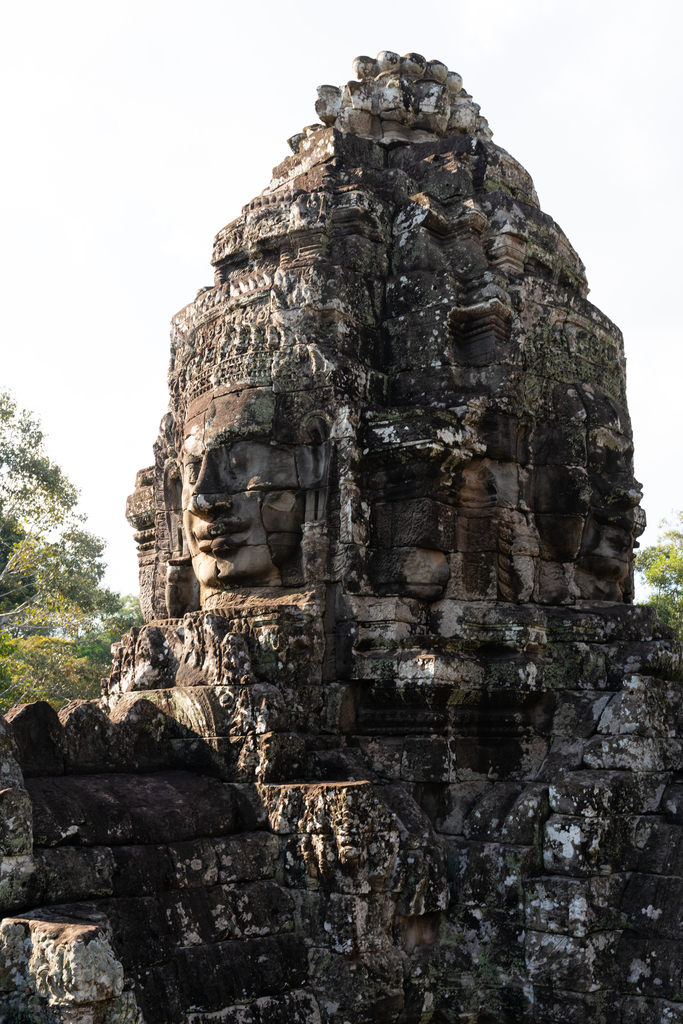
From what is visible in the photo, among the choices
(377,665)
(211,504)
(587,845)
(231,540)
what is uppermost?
(211,504)

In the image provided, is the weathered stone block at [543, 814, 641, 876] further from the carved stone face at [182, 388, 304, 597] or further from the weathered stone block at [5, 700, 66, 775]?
the weathered stone block at [5, 700, 66, 775]

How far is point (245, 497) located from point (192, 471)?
594mm

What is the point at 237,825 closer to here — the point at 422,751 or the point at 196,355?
the point at 422,751

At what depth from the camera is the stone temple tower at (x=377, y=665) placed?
14.9 ft

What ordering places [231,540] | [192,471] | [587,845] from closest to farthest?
[587,845]
[231,540]
[192,471]

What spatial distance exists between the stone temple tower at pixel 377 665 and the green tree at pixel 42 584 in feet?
34.7

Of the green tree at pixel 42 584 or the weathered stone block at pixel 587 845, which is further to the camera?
the green tree at pixel 42 584

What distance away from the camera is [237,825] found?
509cm

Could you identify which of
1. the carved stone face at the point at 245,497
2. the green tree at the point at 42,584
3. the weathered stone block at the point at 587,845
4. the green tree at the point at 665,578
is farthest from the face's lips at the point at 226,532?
the green tree at the point at 665,578

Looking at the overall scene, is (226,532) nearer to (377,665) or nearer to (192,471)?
(192,471)

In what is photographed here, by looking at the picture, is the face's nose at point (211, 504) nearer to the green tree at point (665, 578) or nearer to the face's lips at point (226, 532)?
the face's lips at point (226, 532)

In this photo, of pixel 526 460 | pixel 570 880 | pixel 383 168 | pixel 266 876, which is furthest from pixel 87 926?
pixel 383 168

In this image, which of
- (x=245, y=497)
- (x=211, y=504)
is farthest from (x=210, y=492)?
(x=245, y=497)

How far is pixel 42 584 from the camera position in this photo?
786 inches
